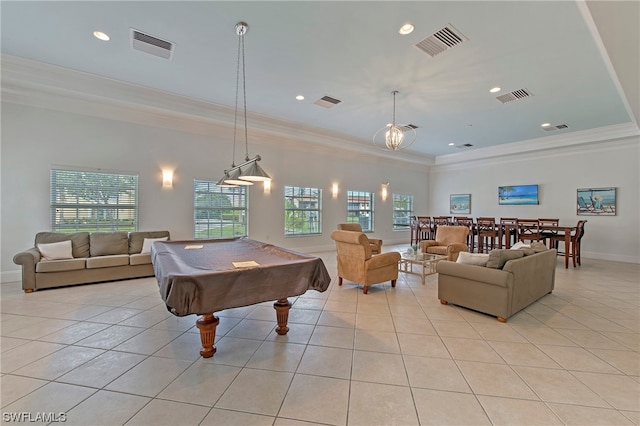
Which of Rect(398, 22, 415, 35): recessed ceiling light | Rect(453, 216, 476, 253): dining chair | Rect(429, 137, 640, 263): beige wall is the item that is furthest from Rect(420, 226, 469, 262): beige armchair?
Rect(398, 22, 415, 35): recessed ceiling light

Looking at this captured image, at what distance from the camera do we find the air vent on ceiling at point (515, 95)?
486 centimetres

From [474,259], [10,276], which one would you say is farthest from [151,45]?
[474,259]

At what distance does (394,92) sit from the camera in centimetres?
490

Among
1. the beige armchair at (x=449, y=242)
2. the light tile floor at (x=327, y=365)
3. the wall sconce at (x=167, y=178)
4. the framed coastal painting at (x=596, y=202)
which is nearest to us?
the light tile floor at (x=327, y=365)

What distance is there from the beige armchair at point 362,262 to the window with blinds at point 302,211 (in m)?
3.32

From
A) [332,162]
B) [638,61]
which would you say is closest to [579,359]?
[638,61]

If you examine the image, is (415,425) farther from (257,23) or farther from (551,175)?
(551,175)

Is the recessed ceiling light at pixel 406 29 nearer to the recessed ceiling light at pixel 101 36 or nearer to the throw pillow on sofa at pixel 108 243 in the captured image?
the recessed ceiling light at pixel 101 36

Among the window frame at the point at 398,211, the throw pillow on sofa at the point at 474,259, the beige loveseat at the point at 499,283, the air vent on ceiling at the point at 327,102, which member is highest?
the air vent on ceiling at the point at 327,102

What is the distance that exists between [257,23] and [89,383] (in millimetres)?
3859

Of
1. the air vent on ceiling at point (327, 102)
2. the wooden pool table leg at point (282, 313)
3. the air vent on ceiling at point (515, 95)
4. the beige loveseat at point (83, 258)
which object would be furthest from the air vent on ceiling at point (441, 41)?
the beige loveseat at point (83, 258)

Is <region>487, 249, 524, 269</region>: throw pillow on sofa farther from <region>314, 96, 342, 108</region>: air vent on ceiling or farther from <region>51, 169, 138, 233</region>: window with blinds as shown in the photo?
<region>51, 169, 138, 233</region>: window with blinds

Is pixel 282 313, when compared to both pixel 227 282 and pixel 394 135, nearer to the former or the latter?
pixel 227 282

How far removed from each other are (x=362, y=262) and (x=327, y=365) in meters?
2.10
